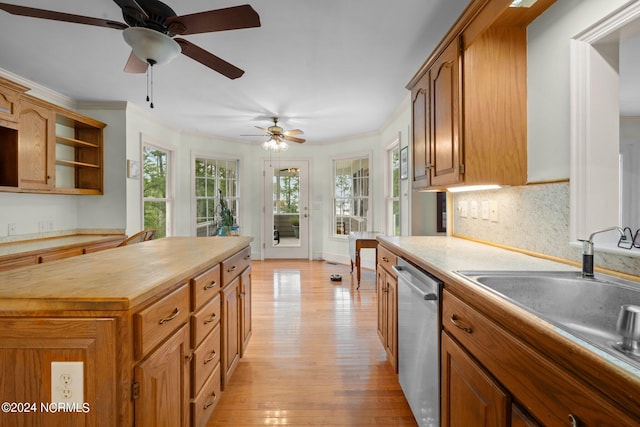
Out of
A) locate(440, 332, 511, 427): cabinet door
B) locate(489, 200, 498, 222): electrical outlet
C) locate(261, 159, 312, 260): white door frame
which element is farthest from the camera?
locate(261, 159, 312, 260): white door frame

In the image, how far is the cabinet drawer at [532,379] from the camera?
553 mm

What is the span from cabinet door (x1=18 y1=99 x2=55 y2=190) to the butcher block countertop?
219 centimetres

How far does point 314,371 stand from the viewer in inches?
84.3

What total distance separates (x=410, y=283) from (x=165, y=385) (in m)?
1.14

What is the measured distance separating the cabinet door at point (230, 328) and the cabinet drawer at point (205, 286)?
0.45ft

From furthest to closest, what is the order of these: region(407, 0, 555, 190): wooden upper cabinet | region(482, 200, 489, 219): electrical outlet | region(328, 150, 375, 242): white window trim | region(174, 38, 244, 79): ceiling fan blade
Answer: region(328, 150, 375, 242): white window trim → region(482, 200, 489, 219): electrical outlet → region(174, 38, 244, 79): ceiling fan blade → region(407, 0, 555, 190): wooden upper cabinet

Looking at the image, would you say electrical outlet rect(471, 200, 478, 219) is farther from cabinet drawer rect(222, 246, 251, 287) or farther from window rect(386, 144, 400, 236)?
window rect(386, 144, 400, 236)

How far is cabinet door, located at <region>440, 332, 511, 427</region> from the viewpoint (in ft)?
2.75

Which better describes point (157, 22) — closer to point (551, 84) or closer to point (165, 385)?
point (165, 385)

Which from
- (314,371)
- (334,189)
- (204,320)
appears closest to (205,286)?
(204,320)

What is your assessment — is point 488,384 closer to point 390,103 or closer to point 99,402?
point 99,402

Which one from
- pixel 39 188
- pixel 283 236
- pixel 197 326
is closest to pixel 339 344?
pixel 197 326

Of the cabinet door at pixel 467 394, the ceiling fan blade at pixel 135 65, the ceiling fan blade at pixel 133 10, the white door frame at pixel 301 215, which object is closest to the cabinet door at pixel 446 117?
the cabinet door at pixel 467 394

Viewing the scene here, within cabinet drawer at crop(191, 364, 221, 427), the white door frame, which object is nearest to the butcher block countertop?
cabinet drawer at crop(191, 364, 221, 427)
